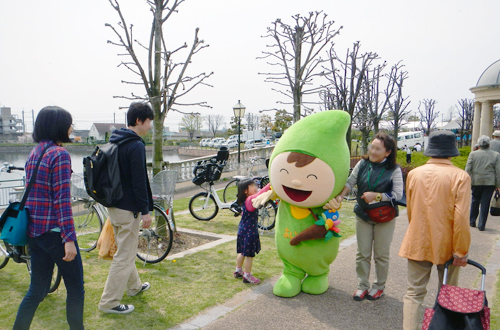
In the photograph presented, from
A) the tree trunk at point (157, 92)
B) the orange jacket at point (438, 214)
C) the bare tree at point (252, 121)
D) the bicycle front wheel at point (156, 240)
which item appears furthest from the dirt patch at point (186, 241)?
the bare tree at point (252, 121)

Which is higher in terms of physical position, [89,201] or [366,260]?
[89,201]

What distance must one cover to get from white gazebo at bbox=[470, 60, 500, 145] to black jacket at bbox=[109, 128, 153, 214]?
2181 centimetres

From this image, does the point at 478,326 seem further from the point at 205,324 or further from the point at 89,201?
the point at 89,201

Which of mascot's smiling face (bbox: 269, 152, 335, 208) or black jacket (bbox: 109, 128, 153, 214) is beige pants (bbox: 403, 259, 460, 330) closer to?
mascot's smiling face (bbox: 269, 152, 335, 208)

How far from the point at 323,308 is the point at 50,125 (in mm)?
3126

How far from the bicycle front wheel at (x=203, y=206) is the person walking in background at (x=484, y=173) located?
210 inches

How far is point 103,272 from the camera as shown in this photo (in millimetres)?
4863

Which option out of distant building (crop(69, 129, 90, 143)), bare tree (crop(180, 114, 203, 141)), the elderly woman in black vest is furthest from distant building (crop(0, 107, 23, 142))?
Answer: the elderly woman in black vest

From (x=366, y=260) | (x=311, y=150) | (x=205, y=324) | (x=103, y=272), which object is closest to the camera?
(x=205, y=324)

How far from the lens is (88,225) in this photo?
20.4 feet

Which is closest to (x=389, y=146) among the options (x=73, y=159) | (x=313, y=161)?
(x=313, y=161)

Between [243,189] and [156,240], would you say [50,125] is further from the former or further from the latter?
[156,240]

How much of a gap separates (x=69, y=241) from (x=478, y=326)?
292 centimetres

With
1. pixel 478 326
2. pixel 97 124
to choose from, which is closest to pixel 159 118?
pixel 478 326
